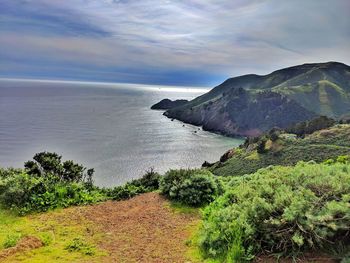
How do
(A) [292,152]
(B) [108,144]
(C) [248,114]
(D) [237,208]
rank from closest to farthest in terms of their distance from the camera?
(D) [237,208] < (A) [292,152] < (B) [108,144] < (C) [248,114]

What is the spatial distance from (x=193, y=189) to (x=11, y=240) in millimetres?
5826

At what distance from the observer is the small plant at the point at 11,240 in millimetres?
7793

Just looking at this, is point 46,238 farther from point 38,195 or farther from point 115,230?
point 38,195

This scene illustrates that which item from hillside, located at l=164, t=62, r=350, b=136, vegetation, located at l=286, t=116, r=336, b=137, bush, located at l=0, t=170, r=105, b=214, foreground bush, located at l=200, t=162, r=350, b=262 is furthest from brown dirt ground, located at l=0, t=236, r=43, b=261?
hillside, located at l=164, t=62, r=350, b=136

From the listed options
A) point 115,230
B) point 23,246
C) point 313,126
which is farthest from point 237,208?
point 313,126

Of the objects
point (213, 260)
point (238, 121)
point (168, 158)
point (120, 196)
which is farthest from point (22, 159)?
point (238, 121)

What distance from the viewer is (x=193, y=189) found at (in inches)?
441

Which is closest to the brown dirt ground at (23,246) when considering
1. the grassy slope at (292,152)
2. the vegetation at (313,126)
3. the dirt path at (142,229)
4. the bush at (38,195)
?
the dirt path at (142,229)

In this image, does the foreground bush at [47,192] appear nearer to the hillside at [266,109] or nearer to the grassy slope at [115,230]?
the grassy slope at [115,230]

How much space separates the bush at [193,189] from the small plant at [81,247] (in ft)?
13.7

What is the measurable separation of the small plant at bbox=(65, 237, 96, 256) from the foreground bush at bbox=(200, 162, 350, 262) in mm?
2689

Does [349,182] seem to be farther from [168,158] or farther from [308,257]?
[168,158]

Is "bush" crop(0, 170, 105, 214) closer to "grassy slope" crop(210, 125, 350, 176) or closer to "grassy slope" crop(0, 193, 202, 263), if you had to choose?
"grassy slope" crop(0, 193, 202, 263)

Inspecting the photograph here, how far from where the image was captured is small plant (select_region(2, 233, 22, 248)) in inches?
307
